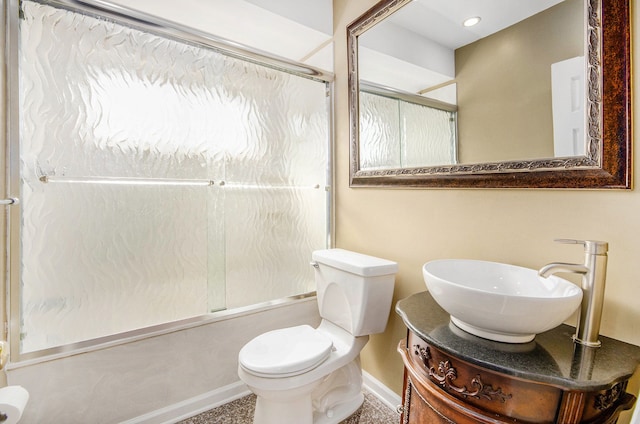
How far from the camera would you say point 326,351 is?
142 centimetres

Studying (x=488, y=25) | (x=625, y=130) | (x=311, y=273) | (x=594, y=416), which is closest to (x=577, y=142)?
(x=625, y=130)

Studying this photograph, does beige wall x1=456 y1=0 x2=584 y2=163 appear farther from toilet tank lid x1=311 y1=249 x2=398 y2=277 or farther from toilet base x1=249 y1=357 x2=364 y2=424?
toilet base x1=249 y1=357 x2=364 y2=424

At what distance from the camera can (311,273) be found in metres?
2.12

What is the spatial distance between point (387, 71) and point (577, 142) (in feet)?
3.48

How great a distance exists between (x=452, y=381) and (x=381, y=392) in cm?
108

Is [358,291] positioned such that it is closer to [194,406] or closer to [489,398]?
[489,398]

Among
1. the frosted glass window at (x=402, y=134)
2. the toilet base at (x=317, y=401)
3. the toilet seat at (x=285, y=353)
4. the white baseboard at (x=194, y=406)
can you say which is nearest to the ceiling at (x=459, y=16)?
the frosted glass window at (x=402, y=134)

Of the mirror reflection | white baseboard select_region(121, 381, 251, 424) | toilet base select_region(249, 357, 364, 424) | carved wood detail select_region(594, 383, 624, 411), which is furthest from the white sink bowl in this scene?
white baseboard select_region(121, 381, 251, 424)

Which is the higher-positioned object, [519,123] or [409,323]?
[519,123]

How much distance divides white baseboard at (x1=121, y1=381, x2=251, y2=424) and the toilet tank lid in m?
0.91

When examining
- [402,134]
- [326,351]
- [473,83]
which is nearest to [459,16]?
[473,83]

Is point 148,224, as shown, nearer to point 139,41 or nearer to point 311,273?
point 139,41

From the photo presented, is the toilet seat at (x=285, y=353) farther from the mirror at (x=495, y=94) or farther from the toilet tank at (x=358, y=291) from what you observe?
the mirror at (x=495, y=94)

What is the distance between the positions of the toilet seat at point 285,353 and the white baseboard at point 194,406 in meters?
0.53
